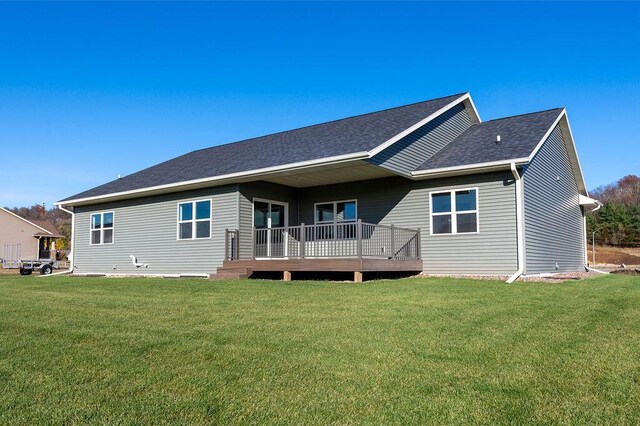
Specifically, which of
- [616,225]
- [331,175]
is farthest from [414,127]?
[616,225]

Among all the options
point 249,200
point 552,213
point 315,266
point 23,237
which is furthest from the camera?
point 23,237

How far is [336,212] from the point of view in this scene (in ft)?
50.5

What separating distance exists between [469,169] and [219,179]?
7.05m

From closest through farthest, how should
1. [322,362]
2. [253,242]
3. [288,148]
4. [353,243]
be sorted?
[322,362] → [353,243] → [253,242] → [288,148]

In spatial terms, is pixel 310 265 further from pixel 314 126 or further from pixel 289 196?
pixel 314 126

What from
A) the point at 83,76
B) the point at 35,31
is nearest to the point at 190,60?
the point at 83,76

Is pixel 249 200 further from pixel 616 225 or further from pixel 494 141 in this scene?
pixel 616 225

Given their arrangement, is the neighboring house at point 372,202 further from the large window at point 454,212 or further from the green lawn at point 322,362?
the green lawn at point 322,362

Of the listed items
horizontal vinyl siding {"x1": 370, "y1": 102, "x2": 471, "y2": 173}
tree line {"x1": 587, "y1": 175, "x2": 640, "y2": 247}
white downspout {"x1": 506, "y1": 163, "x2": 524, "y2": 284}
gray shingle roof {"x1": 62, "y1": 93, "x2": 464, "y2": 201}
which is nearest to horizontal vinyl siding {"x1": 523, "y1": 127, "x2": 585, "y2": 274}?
white downspout {"x1": 506, "y1": 163, "x2": 524, "y2": 284}

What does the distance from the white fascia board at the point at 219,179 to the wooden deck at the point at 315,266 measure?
2402 millimetres

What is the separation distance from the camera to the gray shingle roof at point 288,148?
511 inches

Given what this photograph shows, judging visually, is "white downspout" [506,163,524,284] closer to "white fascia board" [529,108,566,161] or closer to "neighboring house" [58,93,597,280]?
"neighboring house" [58,93,597,280]

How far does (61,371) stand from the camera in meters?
3.79

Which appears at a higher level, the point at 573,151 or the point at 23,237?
the point at 573,151
